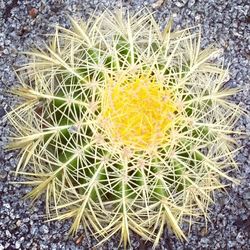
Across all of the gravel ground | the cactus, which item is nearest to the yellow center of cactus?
the cactus

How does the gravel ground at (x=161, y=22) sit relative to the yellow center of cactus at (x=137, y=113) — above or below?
below

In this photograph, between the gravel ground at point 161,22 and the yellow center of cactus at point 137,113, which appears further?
the gravel ground at point 161,22

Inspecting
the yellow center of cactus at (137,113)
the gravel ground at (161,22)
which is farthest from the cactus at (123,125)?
the gravel ground at (161,22)

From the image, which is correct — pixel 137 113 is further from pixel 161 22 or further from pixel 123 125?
pixel 161 22

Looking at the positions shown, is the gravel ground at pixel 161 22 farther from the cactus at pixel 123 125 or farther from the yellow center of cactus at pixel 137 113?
the yellow center of cactus at pixel 137 113

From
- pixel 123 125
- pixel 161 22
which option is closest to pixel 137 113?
pixel 123 125

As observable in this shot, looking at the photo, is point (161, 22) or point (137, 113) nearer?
point (137, 113)
